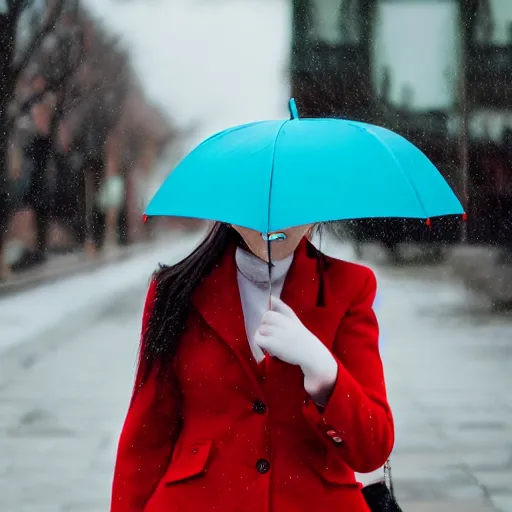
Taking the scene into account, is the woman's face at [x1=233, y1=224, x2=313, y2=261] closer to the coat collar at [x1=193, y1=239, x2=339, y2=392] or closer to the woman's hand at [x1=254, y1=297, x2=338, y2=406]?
the coat collar at [x1=193, y1=239, x2=339, y2=392]

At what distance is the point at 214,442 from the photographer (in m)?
1.60

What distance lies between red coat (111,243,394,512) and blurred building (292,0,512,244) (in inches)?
186

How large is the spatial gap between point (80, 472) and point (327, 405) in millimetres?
3554

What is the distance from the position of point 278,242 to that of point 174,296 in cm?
24

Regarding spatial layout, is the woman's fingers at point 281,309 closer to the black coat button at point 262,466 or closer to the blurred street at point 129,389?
the black coat button at point 262,466

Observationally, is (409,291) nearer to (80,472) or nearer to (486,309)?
(486,309)

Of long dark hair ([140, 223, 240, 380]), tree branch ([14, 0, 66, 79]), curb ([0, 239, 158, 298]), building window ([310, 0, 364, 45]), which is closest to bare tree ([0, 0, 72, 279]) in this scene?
tree branch ([14, 0, 66, 79])

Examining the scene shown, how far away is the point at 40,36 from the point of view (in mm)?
6812

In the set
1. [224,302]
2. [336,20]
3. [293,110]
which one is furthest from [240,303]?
[336,20]

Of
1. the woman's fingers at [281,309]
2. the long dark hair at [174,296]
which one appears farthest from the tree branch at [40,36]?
the woman's fingers at [281,309]

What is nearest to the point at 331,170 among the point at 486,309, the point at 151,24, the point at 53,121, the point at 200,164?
the point at 200,164

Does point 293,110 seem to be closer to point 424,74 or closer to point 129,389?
point 129,389

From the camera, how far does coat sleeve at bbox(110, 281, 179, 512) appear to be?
5.48ft

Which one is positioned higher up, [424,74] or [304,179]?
[424,74]
